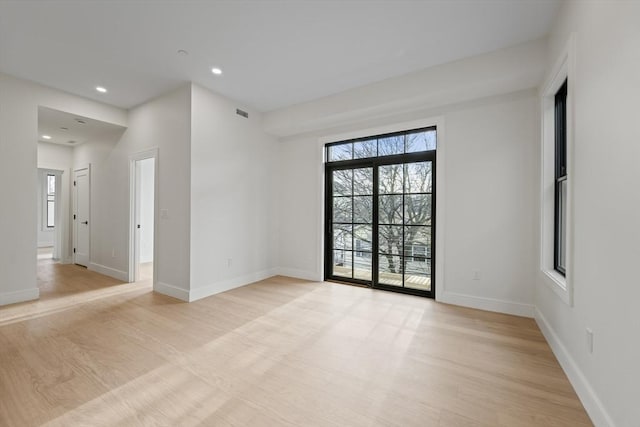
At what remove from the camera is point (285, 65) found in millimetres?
3250

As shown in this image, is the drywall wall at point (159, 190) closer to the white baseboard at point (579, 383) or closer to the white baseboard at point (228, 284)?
the white baseboard at point (228, 284)

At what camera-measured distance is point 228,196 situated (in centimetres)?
419

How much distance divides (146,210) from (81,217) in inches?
47.2

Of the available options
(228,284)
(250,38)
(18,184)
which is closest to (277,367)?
(228,284)

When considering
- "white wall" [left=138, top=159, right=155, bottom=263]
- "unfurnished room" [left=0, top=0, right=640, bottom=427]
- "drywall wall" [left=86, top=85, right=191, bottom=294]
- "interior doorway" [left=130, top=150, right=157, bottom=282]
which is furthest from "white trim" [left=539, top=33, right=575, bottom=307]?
"white wall" [left=138, top=159, right=155, bottom=263]

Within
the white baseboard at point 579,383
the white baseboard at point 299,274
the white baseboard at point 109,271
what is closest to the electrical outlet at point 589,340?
the white baseboard at point 579,383

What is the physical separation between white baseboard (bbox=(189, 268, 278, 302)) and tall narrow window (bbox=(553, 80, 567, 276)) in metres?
4.06

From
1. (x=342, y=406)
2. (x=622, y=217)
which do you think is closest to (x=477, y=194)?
(x=622, y=217)

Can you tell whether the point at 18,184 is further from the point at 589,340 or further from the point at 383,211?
the point at 589,340

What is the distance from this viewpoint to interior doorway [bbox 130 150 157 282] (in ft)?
14.7

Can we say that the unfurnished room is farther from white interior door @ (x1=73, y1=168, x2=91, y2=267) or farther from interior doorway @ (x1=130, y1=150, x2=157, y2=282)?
white interior door @ (x1=73, y1=168, x2=91, y2=267)

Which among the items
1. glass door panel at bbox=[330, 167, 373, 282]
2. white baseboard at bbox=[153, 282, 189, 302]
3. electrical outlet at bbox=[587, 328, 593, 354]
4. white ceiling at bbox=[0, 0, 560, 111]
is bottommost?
white baseboard at bbox=[153, 282, 189, 302]

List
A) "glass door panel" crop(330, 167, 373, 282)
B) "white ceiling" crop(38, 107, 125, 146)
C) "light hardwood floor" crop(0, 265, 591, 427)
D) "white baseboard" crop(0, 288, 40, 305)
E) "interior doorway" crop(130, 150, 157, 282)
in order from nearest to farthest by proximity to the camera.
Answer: "light hardwood floor" crop(0, 265, 591, 427), "white baseboard" crop(0, 288, 40, 305), "white ceiling" crop(38, 107, 125, 146), "glass door panel" crop(330, 167, 373, 282), "interior doorway" crop(130, 150, 157, 282)

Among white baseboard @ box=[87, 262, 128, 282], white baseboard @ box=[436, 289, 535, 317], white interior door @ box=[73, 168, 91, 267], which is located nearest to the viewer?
white baseboard @ box=[436, 289, 535, 317]
